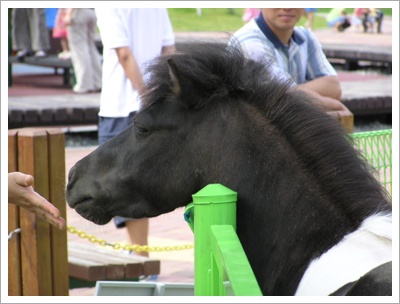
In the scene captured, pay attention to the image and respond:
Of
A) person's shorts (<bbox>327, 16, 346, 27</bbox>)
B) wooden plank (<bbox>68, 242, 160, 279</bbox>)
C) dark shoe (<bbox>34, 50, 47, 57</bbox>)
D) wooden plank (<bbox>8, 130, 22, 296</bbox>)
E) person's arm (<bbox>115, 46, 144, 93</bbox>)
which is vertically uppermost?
person's arm (<bbox>115, 46, 144, 93</bbox>)

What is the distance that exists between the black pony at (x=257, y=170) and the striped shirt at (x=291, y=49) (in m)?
1.33

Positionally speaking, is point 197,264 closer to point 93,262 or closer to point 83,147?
point 93,262

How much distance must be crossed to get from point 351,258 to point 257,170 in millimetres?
534

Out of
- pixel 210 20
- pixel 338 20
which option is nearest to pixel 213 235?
pixel 338 20

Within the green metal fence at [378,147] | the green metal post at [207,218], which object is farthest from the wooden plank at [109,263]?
the green metal post at [207,218]

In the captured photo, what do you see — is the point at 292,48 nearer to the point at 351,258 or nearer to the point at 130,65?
the point at 130,65

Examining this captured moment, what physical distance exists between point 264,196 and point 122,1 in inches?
105

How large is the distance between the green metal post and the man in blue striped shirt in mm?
1938

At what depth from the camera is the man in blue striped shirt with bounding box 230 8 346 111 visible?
15.2ft

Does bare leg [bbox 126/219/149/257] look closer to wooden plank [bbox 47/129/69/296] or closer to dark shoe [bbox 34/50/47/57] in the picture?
wooden plank [bbox 47/129/69/296]

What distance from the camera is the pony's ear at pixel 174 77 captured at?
3100 mm

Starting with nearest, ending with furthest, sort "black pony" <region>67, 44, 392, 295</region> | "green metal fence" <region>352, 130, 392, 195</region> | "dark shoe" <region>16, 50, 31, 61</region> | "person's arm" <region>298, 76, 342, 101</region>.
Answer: "black pony" <region>67, 44, 392, 295</region>, "green metal fence" <region>352, 130, 392, 195</region>, "person's arm" <region>298, 76, 342, 101</region>, "dark shoe" <region>16, 50, 31, 61</region>

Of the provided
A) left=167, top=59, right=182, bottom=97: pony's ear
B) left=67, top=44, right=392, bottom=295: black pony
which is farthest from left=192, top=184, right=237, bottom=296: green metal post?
left=167, top=59, right=182, bottom=97: pony's ear

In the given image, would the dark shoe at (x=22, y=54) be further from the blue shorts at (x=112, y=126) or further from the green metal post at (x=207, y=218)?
the green metal post at (x=207, y=218)
